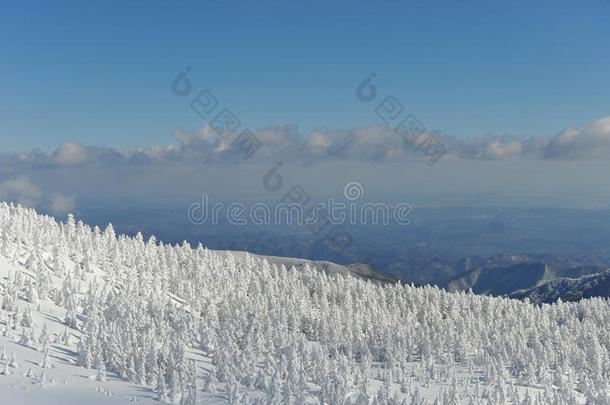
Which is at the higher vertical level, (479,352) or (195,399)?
(479,352)

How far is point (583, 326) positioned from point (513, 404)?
86394 millimetres

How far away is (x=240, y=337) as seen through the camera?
116 m

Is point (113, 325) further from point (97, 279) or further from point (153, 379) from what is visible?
point (97, 279)

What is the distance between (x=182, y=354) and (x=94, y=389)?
679 inches

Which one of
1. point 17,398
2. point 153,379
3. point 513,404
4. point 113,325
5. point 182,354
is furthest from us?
point 513,404

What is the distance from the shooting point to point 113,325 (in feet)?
287

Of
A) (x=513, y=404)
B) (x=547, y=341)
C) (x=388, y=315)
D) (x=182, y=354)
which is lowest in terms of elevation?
(x=513, y=404)

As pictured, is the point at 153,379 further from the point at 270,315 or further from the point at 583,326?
the point at 583,326

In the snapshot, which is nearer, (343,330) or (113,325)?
(113,325)

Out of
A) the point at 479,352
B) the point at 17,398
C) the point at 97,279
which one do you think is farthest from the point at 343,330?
the point at 17,398

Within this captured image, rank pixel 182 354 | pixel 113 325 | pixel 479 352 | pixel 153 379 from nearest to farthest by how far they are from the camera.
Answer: pixel 153 379
pixel 182 354
pixel 113 325
pixel 479 352

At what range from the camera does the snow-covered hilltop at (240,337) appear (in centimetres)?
7012

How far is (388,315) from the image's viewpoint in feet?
551

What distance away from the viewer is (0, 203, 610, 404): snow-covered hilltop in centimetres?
7012
